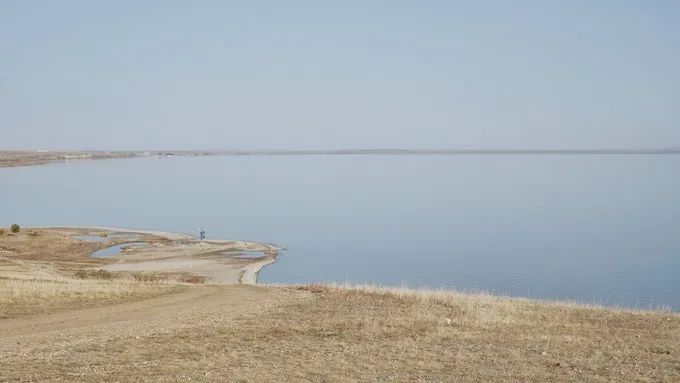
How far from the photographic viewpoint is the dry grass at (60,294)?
2027cm

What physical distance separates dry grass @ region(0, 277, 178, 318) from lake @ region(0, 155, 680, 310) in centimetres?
1951

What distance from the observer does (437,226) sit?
71375mm

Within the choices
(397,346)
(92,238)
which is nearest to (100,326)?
(397,346)

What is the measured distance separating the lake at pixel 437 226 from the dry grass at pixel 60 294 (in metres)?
19.5

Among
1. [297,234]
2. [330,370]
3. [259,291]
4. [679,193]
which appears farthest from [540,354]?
[679,193]

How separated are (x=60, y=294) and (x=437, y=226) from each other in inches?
2057

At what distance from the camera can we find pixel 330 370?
13523 millimetres

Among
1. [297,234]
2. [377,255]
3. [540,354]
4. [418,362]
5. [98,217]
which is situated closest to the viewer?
[418,362]

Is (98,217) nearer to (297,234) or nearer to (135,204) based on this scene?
(135,204)

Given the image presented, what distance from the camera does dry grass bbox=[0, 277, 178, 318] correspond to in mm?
20266

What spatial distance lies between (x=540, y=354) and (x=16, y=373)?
9.57 m

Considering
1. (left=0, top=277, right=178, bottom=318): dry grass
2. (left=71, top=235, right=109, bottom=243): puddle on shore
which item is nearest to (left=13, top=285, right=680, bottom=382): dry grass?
(left=0, top=277, right=178, bottom=318): dry grass

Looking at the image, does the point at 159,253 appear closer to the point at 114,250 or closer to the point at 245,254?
the point at 114,250

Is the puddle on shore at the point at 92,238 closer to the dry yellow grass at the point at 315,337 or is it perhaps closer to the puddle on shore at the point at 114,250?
the puddle on shore at the point at 114,250
